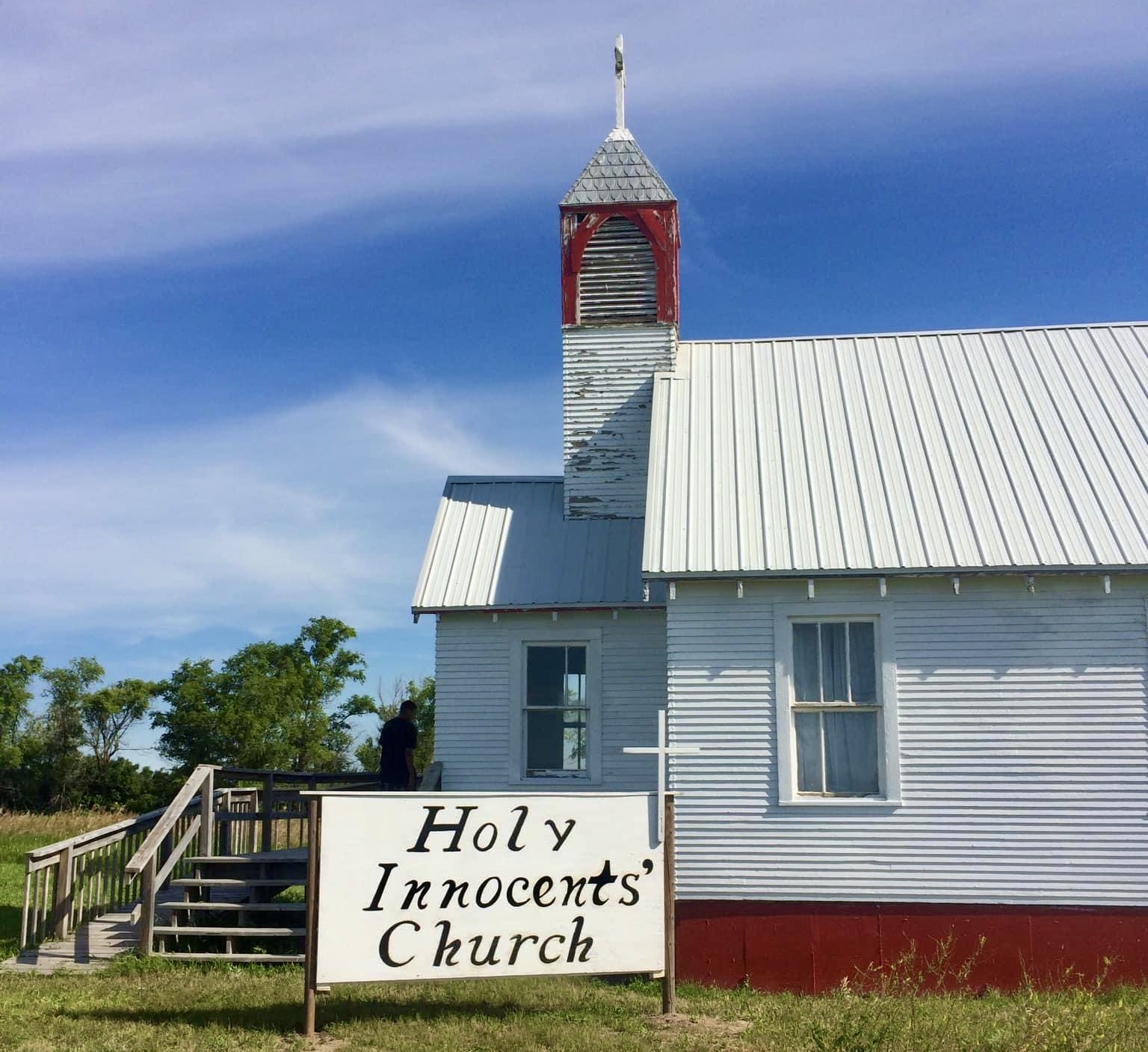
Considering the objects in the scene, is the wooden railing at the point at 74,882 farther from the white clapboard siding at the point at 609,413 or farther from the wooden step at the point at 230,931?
the white clapboard siding at the point at 609,413

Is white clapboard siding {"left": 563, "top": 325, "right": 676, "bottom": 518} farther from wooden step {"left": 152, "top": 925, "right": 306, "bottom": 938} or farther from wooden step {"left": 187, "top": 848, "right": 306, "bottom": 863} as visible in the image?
wooden step {"left": 152, "top": 925, "right": 306, "bottom": 938}

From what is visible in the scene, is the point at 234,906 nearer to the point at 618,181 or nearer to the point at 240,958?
the point at 240,958

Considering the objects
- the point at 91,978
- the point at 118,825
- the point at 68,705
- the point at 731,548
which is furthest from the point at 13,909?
the point at 68,705

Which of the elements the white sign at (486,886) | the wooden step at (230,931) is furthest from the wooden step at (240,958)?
the white sign at (486,886)

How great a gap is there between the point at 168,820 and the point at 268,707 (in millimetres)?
28781

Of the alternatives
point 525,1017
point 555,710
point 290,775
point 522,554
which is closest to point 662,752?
point 525,1017

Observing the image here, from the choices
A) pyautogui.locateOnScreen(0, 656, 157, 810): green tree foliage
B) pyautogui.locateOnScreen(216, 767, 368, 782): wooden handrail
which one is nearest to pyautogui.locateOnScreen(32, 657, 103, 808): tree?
pyautogui.locateOnScreen(0, 656, 157, 810): green tree foliage

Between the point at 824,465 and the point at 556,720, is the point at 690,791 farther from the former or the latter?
the point at 824,465

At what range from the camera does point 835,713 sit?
11.1m

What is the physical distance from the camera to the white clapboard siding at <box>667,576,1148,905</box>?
417 inches

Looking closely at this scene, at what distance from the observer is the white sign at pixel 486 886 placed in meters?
8.48

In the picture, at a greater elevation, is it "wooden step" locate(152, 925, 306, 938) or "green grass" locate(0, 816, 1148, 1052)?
"wooden step" locate(152, 925, 306, 938)

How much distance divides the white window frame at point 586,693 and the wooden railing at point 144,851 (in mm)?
934

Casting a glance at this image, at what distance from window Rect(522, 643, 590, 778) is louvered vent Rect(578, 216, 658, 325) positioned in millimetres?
4581
